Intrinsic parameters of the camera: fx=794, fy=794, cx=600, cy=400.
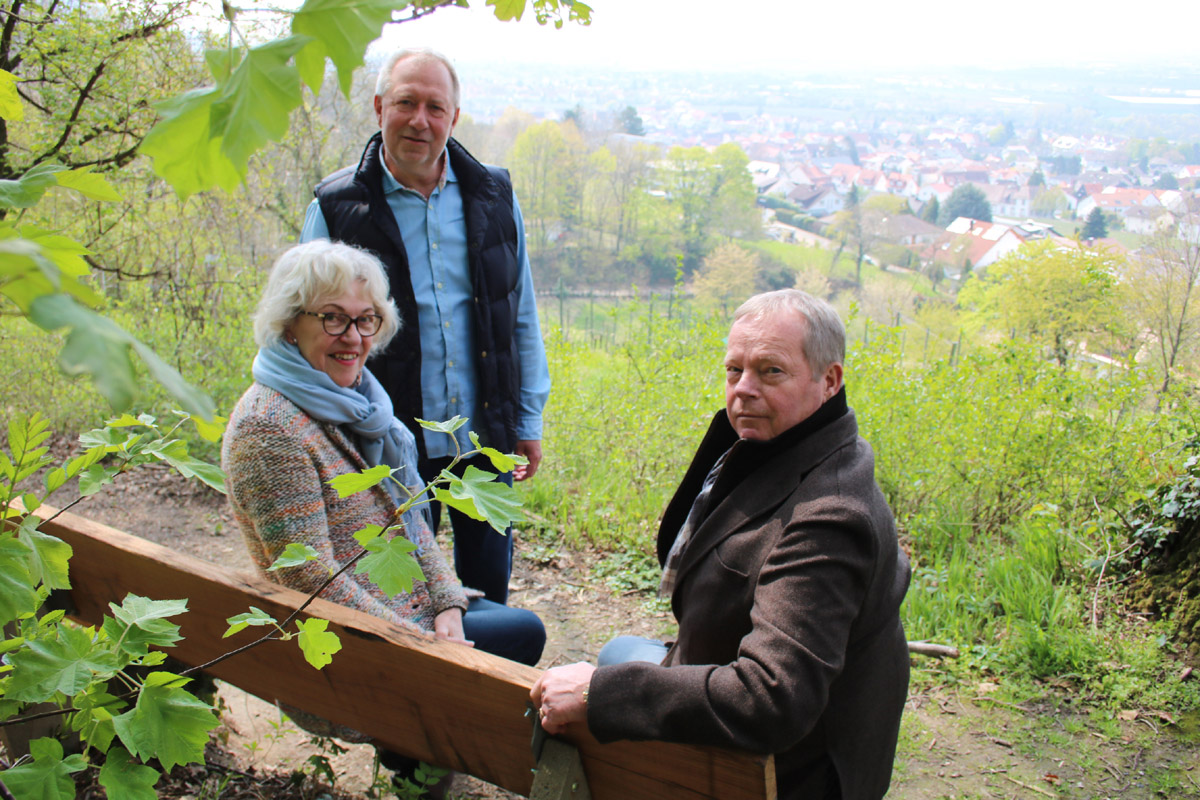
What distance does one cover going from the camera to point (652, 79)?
128 feet

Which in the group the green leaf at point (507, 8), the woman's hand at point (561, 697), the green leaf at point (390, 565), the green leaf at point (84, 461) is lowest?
the woman's hand at point (561, 697)

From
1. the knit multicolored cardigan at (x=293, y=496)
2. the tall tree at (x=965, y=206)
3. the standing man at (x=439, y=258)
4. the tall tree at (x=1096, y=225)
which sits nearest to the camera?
the knit multicolored cardigan at (x=293, y=496)

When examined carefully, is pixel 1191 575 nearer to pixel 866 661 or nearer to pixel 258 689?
pixel 866 661

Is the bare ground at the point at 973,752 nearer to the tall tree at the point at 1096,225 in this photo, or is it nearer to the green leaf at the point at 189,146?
the green leaf at the point at 189,146

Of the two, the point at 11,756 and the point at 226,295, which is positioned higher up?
the point at 226,295

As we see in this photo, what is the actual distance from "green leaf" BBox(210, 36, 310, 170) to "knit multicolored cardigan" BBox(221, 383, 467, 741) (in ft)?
4.87

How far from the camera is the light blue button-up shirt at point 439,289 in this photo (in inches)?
107

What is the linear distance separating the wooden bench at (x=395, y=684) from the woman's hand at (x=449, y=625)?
47 centimetres

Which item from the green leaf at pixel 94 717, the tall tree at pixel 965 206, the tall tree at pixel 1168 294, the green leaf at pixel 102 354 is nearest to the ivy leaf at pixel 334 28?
the green leaf at pixel 102 354

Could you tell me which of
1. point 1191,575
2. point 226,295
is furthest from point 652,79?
point 1191,575

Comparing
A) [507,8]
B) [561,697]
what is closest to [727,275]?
[561,697]

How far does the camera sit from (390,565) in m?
1.08

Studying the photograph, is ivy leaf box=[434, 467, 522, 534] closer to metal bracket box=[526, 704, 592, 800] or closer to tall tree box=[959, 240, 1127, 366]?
metal bracket box=[526, 704, 592, 800]

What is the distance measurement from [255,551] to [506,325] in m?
1.17
